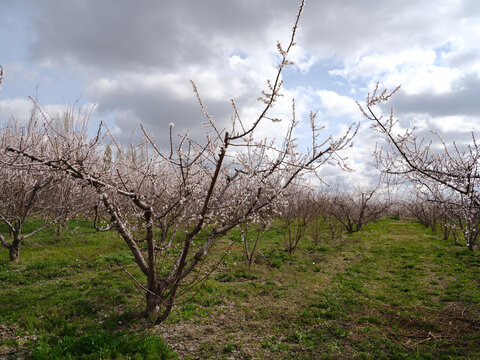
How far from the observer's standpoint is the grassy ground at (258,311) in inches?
187

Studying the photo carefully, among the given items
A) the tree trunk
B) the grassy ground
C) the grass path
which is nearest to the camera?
the grassy ground

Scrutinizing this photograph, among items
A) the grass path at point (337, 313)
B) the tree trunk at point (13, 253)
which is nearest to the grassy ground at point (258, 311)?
the grass path at point (337, 313)

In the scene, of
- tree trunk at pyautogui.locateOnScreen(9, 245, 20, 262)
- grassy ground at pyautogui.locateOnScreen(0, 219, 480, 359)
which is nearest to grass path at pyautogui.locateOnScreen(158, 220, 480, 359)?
grassy ground at pyautogui.locateOnScreen(0, 219, 480, 359)

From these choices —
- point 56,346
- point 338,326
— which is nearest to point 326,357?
point 338,326

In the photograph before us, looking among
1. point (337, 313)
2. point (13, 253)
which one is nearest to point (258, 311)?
point (337, 313)

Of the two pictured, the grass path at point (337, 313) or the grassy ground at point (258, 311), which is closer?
the grassy ground at point (258, 311)

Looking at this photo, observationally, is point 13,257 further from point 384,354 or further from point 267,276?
point 384,354

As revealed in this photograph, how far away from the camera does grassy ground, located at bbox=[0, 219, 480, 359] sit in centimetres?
475

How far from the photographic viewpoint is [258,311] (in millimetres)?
6281

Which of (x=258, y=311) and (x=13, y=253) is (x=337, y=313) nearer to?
(x=258, y=311)

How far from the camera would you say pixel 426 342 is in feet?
17.0

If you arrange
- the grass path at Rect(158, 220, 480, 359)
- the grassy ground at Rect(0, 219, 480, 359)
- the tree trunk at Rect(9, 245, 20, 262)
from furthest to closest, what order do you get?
1. the tree trunk at Rect(9, 245, 20, 262)
2. the grass path at Rect(158, 220, 480, 359)
3. the grassy ground at Rect(0, 219, 480, 359)

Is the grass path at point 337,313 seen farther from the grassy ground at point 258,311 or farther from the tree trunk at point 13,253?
the tree trunk at point 13,253

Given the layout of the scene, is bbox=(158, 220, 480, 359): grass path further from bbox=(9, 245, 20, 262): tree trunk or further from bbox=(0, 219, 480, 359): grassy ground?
bbox=(9, 245, 20, 262): tree trunk
